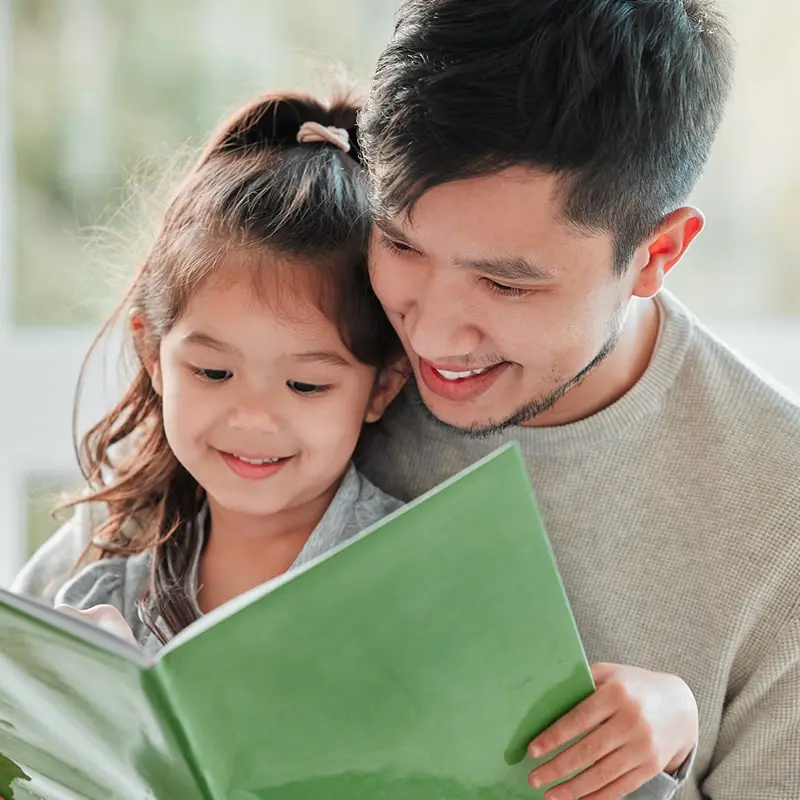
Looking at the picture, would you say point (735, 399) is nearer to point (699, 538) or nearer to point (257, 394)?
point (699, 538)

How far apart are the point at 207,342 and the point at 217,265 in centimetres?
8

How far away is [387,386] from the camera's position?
1.33 meters

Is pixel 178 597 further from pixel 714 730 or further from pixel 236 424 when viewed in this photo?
pixel 714 730

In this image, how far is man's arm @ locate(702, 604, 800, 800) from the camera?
3.94ft

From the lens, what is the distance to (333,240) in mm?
1241

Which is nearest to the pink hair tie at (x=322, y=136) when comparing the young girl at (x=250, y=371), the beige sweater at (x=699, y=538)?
the young girl at (x=250, y=371)

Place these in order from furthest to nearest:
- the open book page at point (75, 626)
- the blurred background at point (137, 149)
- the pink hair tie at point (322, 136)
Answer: the blurred background at point (137, 149) → the pink hair tie at point (322, 136) → the open book page at point (75, 626)

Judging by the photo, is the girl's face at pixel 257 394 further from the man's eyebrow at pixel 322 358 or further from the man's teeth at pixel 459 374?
the man's teeth at pixel 459 374

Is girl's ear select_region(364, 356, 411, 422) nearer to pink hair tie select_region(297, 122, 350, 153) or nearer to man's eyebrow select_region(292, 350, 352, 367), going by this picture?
man's eyebrow select_region(292, 350, 352, 367)

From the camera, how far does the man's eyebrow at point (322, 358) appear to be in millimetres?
1207

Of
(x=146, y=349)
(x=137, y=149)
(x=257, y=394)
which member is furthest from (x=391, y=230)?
(x=137, y=149)

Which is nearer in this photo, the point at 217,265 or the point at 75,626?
the point at 75,626

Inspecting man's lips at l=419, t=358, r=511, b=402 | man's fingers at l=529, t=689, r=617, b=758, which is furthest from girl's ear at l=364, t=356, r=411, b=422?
man's fingers at l=529, t=689, r=617, b=758

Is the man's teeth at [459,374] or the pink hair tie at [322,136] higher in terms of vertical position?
the pink hair tie at [322,136]
